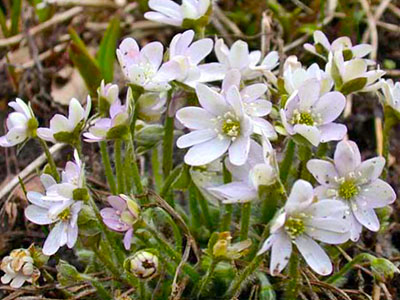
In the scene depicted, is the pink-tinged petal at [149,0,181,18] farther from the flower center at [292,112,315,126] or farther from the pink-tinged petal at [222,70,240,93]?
the flower center at [292,112,315,126]

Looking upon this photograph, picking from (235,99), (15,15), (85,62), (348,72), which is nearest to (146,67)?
(235,99)

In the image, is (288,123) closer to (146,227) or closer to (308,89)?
(308,89)

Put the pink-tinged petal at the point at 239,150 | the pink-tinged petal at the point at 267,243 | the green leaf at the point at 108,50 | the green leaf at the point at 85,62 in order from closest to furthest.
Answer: the pink-tinged petal at the point at 267,243 → the pink-tinged petal at the point at 239,150 → the green leaf at the point at 85,62 → the green leaf at the point at 108,50

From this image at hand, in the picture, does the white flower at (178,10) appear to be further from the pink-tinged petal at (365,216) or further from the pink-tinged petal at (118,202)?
the pink-tinged petal at (365,216)

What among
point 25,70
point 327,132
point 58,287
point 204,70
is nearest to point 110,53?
point 25,70

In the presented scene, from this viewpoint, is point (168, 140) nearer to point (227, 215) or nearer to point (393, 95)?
point (227, 215)

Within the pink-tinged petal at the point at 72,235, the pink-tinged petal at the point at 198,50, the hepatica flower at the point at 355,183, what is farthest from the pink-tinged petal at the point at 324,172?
the pink-tinged petal at the point at 72,235

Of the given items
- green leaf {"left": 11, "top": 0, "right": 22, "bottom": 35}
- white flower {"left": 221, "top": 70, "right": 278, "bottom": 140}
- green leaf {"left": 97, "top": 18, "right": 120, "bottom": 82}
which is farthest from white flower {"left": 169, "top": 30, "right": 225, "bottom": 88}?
green leaf {"left": 11, "top": 0, "right": 22, "bottom": 35}
